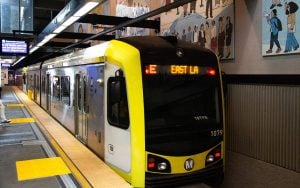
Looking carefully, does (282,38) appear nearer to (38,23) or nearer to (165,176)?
(165,176)

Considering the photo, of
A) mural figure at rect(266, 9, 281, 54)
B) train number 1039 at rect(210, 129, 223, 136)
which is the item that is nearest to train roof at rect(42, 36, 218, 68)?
mural figure at rect(266, 9, 281, 54)

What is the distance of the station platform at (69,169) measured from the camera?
5207 millimetres

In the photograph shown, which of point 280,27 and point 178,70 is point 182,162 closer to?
point 178,70

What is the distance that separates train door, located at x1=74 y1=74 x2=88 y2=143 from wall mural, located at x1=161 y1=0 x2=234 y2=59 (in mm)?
2551

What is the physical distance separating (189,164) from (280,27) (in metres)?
2.53

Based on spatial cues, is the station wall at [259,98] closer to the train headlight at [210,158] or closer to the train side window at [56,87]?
the train headlight at [210,158]

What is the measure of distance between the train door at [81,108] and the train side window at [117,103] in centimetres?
189

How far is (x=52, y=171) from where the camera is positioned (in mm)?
5703

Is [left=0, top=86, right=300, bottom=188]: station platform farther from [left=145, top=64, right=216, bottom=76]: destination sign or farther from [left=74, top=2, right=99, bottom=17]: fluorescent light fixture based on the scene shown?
[left=74, top=2, right=99, bottom=17]: fluorescent light fixture

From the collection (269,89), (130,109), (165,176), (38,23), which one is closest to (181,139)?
(165,176)

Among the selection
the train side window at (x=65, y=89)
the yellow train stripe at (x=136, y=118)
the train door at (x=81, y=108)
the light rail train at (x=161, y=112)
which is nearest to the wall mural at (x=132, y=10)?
the train side window at (x=65, y=89)

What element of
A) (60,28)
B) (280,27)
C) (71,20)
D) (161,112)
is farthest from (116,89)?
(60,28)

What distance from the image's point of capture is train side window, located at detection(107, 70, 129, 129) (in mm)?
5117

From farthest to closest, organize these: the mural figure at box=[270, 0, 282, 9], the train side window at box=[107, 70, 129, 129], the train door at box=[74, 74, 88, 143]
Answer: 1. the train door at box=[74, 74, 88, 143]
2. the mural figure at box=[270, 0, 282, 9]
3. the train side window at box=[107, 70, 129, 129]
